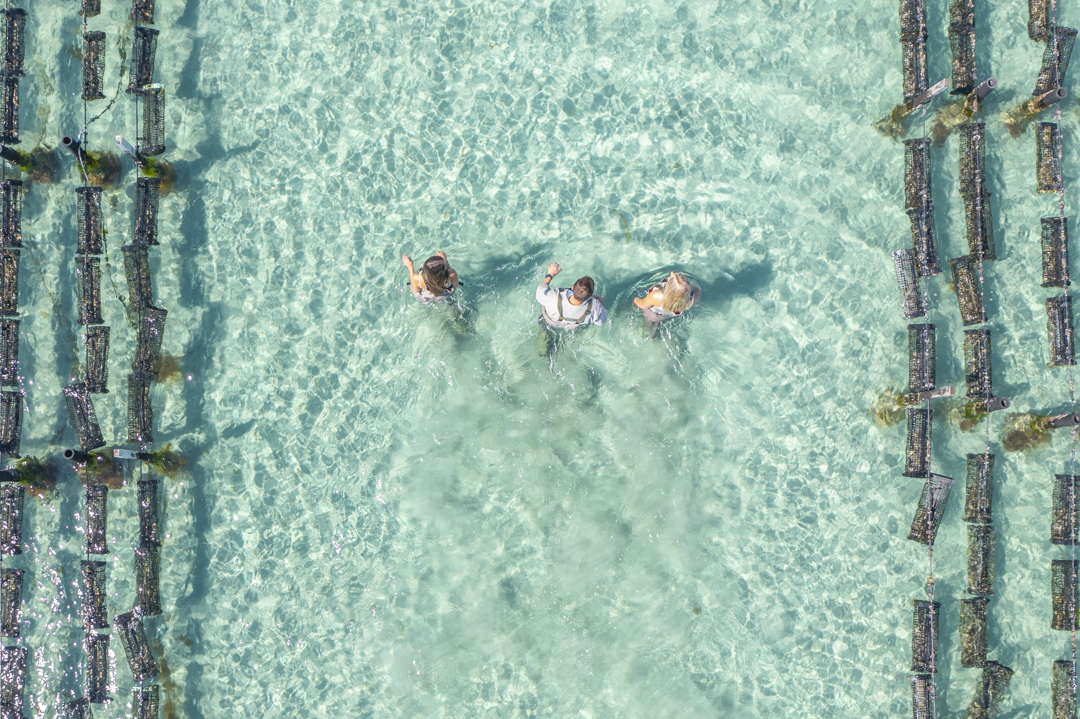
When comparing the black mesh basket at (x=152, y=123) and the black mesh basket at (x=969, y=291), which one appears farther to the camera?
the black mesh basket at (x=152, y=123)

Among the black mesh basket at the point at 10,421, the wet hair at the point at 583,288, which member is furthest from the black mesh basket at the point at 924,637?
the black mesh basket at the point at 10,421

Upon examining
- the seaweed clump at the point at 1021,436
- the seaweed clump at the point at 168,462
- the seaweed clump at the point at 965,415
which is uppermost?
the seaweed clump at the point at 965,415

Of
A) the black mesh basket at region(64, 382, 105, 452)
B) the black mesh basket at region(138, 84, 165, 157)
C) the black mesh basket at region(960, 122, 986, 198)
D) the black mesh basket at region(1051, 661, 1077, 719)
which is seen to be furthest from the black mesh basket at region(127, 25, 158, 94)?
the black mesh basket at region(1051, 661, 1077, 719)

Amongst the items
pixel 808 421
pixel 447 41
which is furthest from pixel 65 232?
pixel 808 421

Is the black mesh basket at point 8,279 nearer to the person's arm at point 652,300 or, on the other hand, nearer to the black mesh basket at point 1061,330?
the person's arm at point 652,300

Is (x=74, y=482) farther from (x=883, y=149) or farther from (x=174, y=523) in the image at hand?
(x=883, y=149)

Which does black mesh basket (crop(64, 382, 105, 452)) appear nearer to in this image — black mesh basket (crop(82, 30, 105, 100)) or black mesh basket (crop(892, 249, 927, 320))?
black mesh basket (crop(82, 30, 105, 100))

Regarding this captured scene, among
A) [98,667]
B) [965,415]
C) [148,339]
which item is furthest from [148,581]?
[965,415]
